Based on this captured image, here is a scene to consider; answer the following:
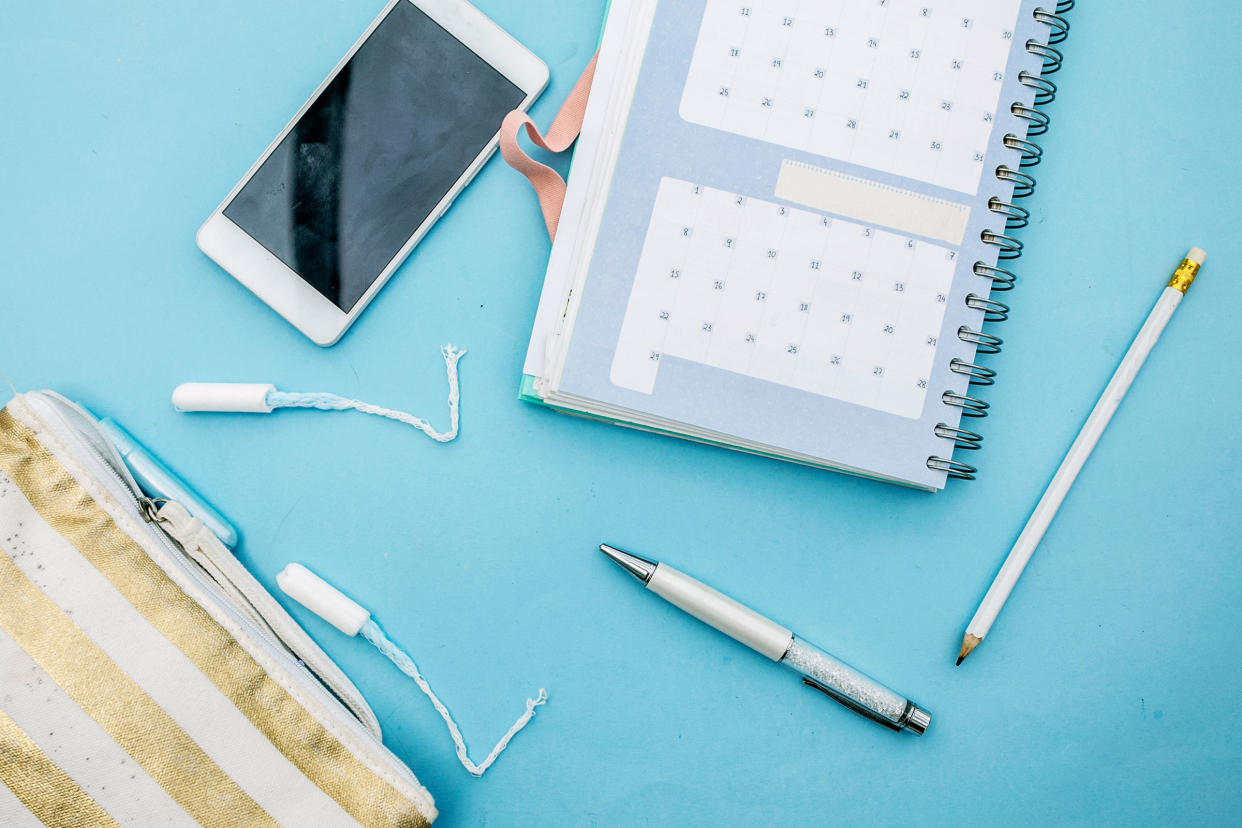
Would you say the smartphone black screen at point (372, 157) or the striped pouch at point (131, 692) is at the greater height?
the smartphone black screen at point (372, 157)

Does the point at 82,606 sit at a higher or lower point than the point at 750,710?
lower

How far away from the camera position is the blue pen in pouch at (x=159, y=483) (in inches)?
22.7

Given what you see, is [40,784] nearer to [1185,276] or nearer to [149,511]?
[149,511]

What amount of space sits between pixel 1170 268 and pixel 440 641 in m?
0.64

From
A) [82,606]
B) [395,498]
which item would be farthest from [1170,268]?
[82,606]

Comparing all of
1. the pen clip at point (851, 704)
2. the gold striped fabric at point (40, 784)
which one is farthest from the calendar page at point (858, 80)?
the gold striped fabric at point (40, 784)

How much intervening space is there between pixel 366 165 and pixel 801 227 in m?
0.33

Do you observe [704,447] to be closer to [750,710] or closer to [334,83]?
[750,710]

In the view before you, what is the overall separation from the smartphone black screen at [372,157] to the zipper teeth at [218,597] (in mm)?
184

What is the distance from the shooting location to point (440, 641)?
60 centimetres

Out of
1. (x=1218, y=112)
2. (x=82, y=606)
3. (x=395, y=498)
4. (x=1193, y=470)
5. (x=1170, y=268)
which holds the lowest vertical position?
(x=82, y=606)

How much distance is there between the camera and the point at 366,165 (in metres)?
0.58

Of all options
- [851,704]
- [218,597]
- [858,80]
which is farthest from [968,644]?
[218,597]

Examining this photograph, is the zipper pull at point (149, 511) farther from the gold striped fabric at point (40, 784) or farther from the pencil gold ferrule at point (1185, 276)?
the pencil gold ferrule at point (1185, 276)
